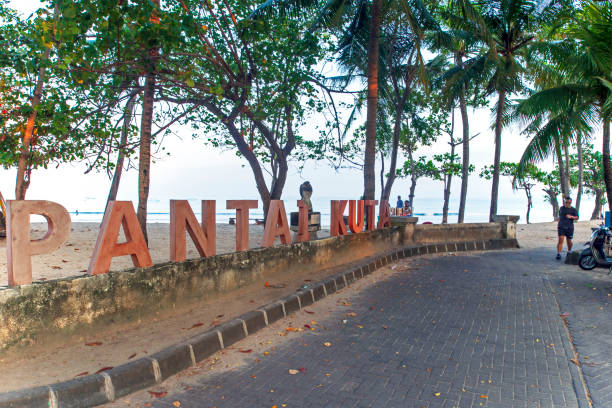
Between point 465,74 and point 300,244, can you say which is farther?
point 465,74

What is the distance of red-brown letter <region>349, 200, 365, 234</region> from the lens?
382 inches

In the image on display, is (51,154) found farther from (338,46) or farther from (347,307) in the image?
(338,46)

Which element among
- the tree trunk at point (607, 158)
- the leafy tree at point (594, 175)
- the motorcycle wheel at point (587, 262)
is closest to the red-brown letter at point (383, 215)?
the motorcycle wheel at point (587, 262)

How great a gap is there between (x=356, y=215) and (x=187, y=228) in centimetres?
513

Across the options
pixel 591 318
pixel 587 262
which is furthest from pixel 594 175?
pixel 591 318

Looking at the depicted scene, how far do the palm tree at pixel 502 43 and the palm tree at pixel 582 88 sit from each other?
6.11 feet

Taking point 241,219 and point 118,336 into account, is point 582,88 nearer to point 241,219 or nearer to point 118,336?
point 241,219

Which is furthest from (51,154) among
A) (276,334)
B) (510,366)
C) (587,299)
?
(587,299)

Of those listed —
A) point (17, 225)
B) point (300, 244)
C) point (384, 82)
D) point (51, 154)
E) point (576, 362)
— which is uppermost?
point (384, 82)

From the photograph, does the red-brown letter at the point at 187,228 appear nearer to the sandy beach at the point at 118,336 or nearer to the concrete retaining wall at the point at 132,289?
the concrete retaining wall at the point at 132,289

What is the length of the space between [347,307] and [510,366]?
2.60 meters

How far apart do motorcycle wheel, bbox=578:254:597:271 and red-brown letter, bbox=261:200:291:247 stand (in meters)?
6.86

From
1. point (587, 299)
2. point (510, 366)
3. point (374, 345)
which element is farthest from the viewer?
point (587, 299)

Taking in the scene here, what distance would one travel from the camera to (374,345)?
4.53 metres
